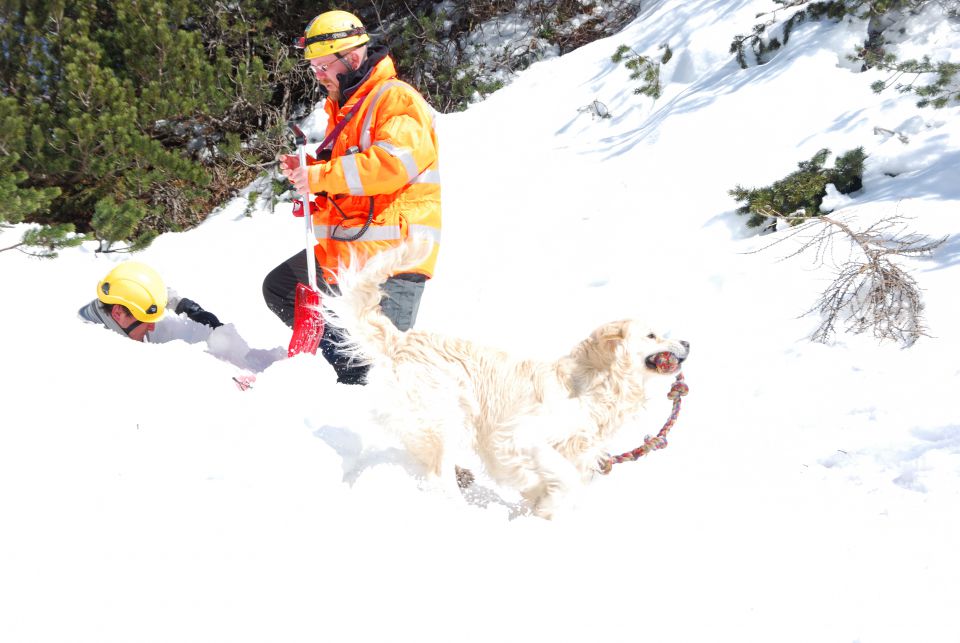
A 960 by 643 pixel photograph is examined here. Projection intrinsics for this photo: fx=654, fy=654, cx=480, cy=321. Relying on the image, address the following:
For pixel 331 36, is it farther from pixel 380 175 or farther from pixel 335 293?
pixel 335 293

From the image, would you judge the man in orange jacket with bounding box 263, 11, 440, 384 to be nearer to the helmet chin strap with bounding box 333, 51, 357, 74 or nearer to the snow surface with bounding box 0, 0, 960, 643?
the helmet chin strap with bounding box 333, 51, 357, 74

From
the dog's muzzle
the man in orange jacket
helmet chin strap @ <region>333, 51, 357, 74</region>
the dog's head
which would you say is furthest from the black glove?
the dog's muzzle

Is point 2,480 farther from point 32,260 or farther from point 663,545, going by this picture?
point 32,260

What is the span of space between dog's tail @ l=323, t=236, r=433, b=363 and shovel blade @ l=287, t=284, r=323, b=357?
0.43 meters

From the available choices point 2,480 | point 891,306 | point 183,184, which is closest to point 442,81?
point 183,184

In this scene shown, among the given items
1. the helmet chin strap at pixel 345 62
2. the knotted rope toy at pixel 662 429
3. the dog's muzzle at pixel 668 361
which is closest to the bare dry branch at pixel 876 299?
the knotted rope toy at pixel 662 429

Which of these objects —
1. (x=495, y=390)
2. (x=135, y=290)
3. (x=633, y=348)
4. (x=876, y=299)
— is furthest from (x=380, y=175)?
(x=876, y=299)

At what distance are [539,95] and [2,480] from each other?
8.20m

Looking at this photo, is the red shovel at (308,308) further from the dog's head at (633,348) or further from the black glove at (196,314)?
the dog's head at (633,348)

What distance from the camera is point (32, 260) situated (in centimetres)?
657

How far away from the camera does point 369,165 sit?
10.8ft

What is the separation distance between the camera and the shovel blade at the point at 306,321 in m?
3.89

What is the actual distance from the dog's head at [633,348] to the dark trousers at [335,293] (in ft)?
3.50

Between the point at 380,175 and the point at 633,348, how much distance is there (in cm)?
156
